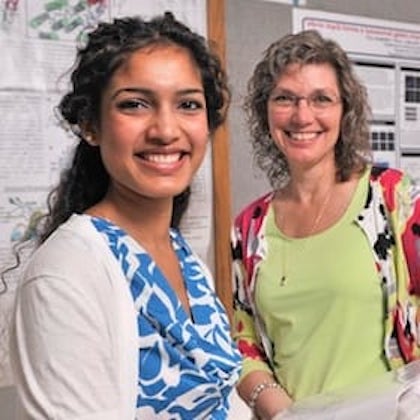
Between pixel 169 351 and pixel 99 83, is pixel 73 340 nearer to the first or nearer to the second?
pixel 169 351

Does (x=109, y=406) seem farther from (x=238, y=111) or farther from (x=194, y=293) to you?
(x=238, y=111)

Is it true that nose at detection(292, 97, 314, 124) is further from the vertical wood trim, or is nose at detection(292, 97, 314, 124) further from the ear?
the ear

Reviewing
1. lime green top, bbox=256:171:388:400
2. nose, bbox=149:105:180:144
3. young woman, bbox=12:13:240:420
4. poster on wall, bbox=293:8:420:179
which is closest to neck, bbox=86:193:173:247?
young woman, bbox=12:13:240:420

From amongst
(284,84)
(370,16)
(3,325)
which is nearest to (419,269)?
(284,84)

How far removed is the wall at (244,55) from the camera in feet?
5.44

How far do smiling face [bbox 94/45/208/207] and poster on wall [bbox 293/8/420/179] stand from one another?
3.58ft

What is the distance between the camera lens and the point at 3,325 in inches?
54.6

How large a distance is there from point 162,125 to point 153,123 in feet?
0.03

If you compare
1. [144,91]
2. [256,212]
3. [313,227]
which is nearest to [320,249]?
[313,227]

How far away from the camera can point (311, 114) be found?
4.42 ft

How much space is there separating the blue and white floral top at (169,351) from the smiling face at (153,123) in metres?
0.07

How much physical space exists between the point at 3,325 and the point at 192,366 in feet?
2.31

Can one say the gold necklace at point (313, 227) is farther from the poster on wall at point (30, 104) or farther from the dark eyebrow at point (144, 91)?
the dark eyebrow at point (144, 91)

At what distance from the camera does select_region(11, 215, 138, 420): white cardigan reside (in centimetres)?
68
